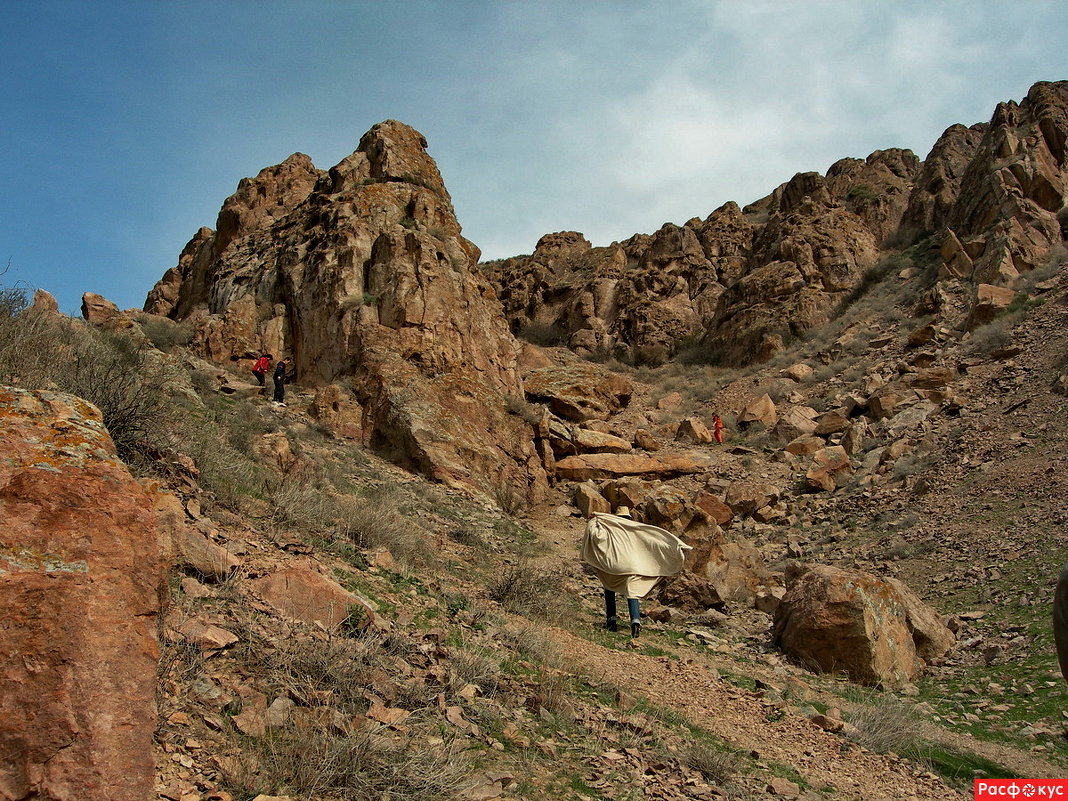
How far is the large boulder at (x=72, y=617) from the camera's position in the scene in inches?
87.0

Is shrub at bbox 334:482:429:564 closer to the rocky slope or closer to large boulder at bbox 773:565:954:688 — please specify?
the rocky slope

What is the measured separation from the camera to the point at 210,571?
4.28 metres

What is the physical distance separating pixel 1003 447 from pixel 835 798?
35.4 ft

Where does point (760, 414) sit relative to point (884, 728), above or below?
above

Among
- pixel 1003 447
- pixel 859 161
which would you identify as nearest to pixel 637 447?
pixel 1003 447

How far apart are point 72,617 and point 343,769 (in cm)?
121

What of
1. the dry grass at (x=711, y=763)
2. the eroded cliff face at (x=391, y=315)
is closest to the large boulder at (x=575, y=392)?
the eroded cliff face at (x=391, y=315)

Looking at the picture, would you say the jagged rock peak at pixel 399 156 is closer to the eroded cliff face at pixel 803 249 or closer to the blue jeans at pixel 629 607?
the eroded cliff face at pixel 803 249

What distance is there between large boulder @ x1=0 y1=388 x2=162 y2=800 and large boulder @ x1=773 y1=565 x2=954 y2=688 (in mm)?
6554

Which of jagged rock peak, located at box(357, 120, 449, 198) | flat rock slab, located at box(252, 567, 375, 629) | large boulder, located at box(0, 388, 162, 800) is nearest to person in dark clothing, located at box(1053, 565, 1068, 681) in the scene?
→ large boulder, located at box(0, 388, 162, 800)

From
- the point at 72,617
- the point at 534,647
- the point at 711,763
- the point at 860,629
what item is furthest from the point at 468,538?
the point at 72,617

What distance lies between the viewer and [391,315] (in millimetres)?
16500

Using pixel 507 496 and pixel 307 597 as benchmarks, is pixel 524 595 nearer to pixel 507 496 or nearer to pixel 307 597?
pixel 307 597

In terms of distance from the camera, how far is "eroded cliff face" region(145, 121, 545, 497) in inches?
591
